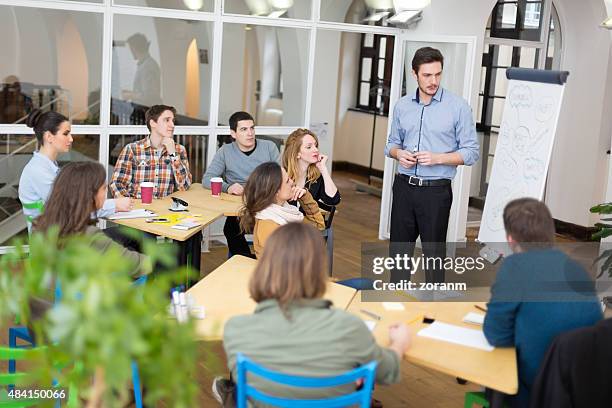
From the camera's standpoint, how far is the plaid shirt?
5.98m

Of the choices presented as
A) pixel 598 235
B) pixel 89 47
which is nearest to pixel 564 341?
pixel 598 235

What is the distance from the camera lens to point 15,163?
668 centimetres

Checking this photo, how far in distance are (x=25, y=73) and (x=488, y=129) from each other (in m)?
5.24

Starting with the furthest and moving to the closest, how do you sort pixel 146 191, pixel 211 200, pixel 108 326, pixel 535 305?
pixel 211 200 → pixel 146 191 → pixel 535 305 → pixel 108 326

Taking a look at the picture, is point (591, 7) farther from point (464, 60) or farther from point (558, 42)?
point (464, 60)

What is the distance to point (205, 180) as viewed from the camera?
6.28 m

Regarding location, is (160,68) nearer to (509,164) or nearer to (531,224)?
(509,164)

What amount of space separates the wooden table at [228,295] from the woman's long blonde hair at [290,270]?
0.63m

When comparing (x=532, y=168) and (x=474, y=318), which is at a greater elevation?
(x=532, y=168)

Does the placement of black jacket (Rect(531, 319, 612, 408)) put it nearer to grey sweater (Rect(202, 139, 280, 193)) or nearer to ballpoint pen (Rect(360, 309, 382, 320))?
ballpoint pen (Rect(360, 309, 382, 320))

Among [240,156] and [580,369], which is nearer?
[580,369]

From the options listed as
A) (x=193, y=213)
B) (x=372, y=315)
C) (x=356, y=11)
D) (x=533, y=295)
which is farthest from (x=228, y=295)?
(x=356, y=11)

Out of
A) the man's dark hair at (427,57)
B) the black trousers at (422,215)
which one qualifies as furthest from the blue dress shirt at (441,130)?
the man's dark hair at (427,57)

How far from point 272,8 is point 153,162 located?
2.29 m
